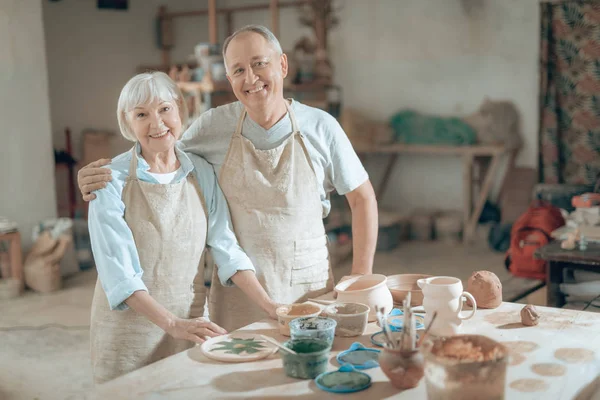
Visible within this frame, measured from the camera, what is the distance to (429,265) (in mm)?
6914

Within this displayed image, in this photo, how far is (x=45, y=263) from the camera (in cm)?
607

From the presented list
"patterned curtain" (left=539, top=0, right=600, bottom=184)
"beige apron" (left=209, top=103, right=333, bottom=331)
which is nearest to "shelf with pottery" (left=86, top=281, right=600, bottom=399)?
"beige apron" (left=209, top=103, right=333, bottom=331)

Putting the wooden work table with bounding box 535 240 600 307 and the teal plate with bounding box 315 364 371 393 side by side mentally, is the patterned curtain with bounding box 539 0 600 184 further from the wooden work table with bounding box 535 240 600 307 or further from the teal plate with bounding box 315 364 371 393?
the teal plate with bounding box 315 364 371 393

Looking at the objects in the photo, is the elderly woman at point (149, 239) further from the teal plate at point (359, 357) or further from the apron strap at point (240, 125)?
the teal plate at point (359, 357)

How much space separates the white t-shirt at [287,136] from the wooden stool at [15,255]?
3900 mm

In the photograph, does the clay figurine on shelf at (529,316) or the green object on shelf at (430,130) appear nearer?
the clay figurine on shelf at (529,316)

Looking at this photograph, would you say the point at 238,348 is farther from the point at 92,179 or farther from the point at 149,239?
the point at 92,179

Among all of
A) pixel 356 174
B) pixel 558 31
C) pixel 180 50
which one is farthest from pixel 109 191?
pixel 180 50

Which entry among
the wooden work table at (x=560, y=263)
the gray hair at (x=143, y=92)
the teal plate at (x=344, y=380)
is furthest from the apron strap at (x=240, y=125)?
the wooden work table at (x=560, y=263)

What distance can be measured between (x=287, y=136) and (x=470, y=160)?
A: 5417 mm

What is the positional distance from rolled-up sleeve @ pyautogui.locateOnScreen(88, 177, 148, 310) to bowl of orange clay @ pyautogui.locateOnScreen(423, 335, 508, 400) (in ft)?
3.50

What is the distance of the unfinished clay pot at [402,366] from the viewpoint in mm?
1655

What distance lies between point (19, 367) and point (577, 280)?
341 cm

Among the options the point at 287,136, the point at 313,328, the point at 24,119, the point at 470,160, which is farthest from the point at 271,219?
the point at 470,160
